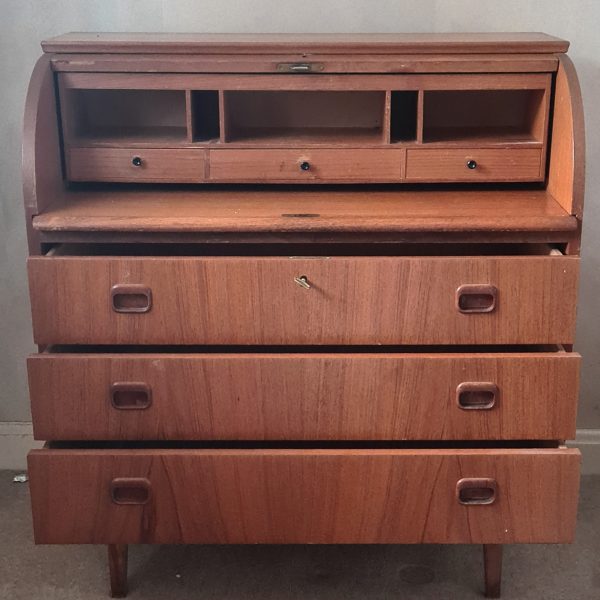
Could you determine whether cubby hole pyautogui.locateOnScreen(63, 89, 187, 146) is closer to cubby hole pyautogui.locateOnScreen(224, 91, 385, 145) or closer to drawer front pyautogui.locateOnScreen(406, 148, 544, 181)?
cubby hole pyautogui.locateOnScreen(224, 91, 385, 145)

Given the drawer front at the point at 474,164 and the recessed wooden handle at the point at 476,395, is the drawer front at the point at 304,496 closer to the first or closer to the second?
the recessed wooden handle at the point at 476,395

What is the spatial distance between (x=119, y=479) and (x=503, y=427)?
0.76 metres

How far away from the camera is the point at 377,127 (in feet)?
6.64

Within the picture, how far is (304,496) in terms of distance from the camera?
1.72m

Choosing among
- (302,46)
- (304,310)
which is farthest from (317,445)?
(302,46)

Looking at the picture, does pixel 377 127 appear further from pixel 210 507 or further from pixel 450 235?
pixel 210 507

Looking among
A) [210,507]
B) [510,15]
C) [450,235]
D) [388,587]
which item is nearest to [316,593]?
[388,587]

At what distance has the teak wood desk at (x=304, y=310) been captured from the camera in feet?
5.34

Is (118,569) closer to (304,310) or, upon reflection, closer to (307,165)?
(304,310)

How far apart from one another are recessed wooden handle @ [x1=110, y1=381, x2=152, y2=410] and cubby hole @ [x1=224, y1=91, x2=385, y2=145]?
2.14ft

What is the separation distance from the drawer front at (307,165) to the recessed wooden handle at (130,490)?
0.64 meters

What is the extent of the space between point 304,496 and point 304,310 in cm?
38

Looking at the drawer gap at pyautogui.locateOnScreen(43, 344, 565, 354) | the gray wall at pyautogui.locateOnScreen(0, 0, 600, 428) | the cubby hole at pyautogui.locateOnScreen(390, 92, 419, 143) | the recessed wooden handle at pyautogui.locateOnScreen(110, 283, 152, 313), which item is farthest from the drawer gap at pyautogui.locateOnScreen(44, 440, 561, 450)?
the gray wall at pyautogui.locateOnScreen(0, 0, 600, 428)

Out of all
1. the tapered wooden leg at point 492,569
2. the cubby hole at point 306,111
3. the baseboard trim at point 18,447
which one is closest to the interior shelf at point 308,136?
the cubby hole at point 306,111
